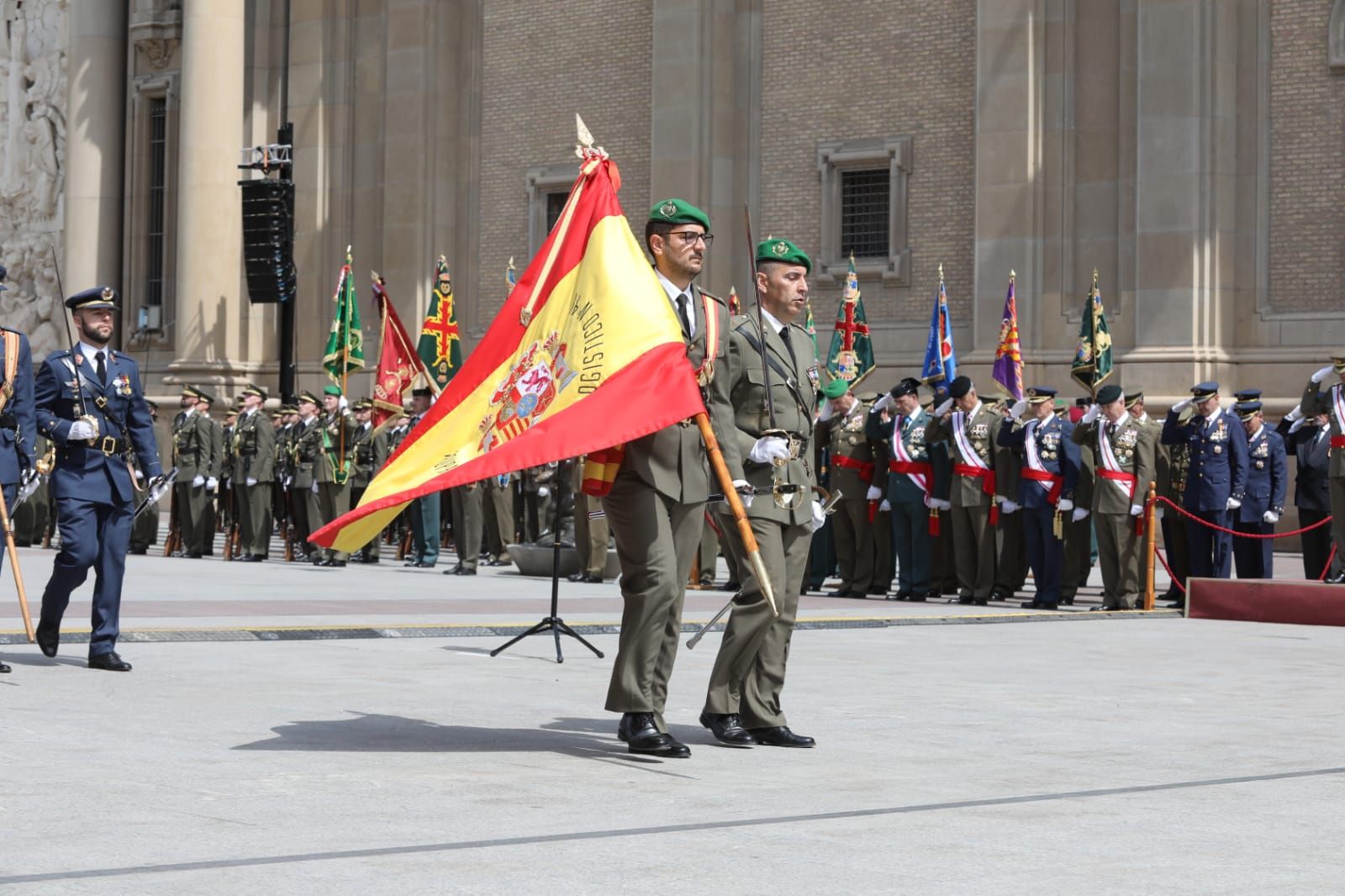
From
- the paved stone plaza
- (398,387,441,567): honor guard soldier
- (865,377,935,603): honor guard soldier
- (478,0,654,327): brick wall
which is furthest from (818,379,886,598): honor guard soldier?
(478,0,654,327): brick wall

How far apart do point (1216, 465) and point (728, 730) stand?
9.85 meters

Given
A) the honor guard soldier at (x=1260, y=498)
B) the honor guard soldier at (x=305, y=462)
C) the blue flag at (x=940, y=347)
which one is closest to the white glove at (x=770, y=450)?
the honor guard soldier at (x=1260, y=498)

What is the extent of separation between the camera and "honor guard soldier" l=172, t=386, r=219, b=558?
78.1ft

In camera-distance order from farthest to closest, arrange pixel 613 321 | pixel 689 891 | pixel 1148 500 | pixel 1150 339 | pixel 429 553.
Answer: pixel 1150 339, pixel 429 553, pixel 1148 500, pixel 613 321, pixel 689 891

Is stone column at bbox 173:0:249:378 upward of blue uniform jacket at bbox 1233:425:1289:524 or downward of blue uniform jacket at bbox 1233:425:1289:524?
upward

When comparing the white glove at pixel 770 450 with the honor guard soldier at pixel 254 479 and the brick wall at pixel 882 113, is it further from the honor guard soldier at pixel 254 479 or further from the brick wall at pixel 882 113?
the brick wall at pixel 882 113

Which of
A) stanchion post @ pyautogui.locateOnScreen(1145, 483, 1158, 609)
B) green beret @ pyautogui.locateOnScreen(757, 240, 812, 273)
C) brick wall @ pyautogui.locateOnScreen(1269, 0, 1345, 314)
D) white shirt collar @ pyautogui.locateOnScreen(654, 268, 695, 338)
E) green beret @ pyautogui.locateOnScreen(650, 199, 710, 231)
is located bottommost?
stanchion post @ pyautogui.locateOnScreen(1145, 483, 1158, 609)

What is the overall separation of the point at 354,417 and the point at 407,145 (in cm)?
899

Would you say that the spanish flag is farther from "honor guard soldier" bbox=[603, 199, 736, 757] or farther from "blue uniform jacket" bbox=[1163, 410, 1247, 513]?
"blue uniform jacket" bbox=[1163, 410, 1247, 513]

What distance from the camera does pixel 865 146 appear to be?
26.5m

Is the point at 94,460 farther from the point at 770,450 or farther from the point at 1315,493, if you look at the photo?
the point at 1315,493

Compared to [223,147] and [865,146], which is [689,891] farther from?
[223,147]

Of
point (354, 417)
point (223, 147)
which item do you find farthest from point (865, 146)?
point (223, 147)

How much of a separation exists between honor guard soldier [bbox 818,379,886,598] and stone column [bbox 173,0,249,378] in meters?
16.4
